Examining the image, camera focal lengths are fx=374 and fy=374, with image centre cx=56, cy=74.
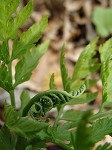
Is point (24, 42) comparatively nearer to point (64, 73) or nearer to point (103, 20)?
point (64, 73)

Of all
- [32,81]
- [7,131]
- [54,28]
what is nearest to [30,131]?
[7,131]

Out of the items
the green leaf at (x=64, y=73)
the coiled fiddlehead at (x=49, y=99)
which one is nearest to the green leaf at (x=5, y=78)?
the coiled fiddlehead at (x=49, y=99)

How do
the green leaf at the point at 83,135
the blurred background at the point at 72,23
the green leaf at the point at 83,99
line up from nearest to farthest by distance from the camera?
1. the green leaf at the point at 83,135
2. the green leaf at the point at 83,99
3. the blurred background at the point at 72,23

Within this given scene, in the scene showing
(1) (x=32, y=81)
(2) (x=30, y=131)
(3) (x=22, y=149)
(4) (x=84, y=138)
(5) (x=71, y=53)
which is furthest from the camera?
(5) (x=71, y=53)

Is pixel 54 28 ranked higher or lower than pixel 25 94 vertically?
higher

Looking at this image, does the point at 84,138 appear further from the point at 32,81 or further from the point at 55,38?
the point at 55,38

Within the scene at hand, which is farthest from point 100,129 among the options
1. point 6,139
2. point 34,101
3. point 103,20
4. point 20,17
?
point 103,20

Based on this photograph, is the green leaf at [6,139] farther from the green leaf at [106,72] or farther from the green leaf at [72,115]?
the green leaf at [106,72]
